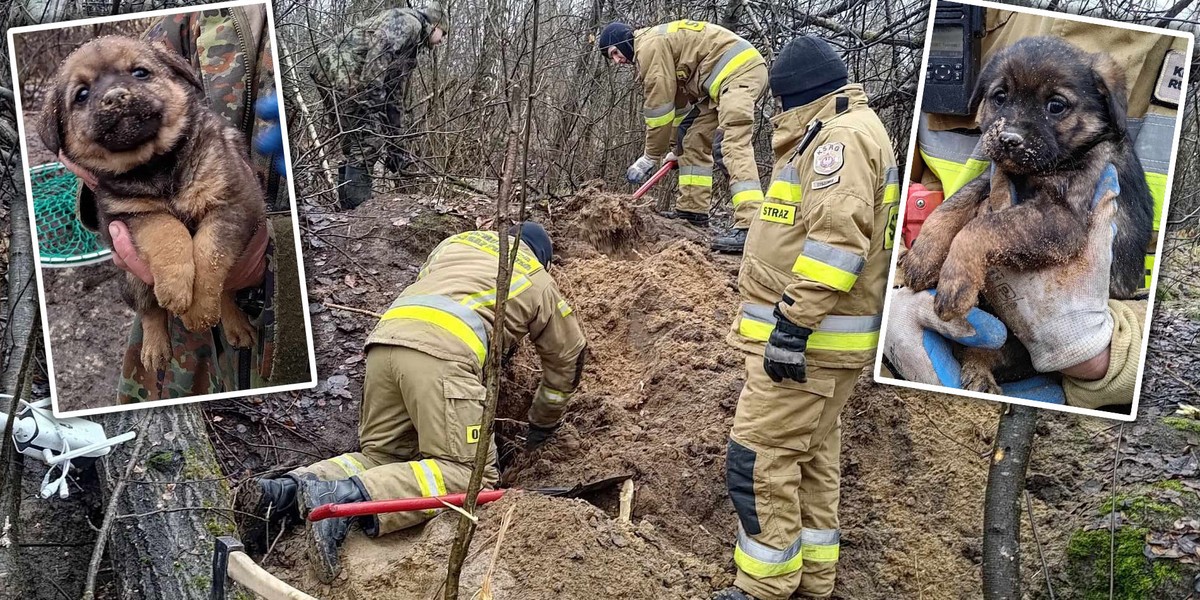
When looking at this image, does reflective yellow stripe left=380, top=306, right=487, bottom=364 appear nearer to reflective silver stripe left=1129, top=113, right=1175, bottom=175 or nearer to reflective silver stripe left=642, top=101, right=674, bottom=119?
reflective silver stripe left=1129, top=113, right=1175, bottom=175

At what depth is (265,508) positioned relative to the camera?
3.54 meters

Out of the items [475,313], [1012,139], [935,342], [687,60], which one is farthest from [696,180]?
[1012,139]

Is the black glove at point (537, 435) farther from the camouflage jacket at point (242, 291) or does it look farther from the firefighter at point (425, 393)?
the camouflage jacket at point (242, 291)

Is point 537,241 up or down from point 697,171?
up

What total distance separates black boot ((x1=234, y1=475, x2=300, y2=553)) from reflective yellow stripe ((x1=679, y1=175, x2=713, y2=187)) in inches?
175

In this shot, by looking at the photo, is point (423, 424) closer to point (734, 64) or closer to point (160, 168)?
point (160, 168)

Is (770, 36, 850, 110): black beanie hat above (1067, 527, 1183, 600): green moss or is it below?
above

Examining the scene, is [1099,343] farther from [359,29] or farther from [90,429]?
[359,29]

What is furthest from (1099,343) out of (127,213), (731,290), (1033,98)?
(731,290)

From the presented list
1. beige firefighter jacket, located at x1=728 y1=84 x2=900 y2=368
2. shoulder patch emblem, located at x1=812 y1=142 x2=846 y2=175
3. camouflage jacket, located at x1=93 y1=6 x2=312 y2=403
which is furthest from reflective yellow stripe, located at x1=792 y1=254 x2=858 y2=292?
camouflage jacket, located at x1=93 y1=6 x2=312 y2=403

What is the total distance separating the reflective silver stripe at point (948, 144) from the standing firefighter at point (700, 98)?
12.1 feet

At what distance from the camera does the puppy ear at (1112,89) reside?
7.93 ft

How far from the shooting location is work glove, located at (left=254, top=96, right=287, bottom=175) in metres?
2.68

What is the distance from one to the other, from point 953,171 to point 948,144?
83mm
